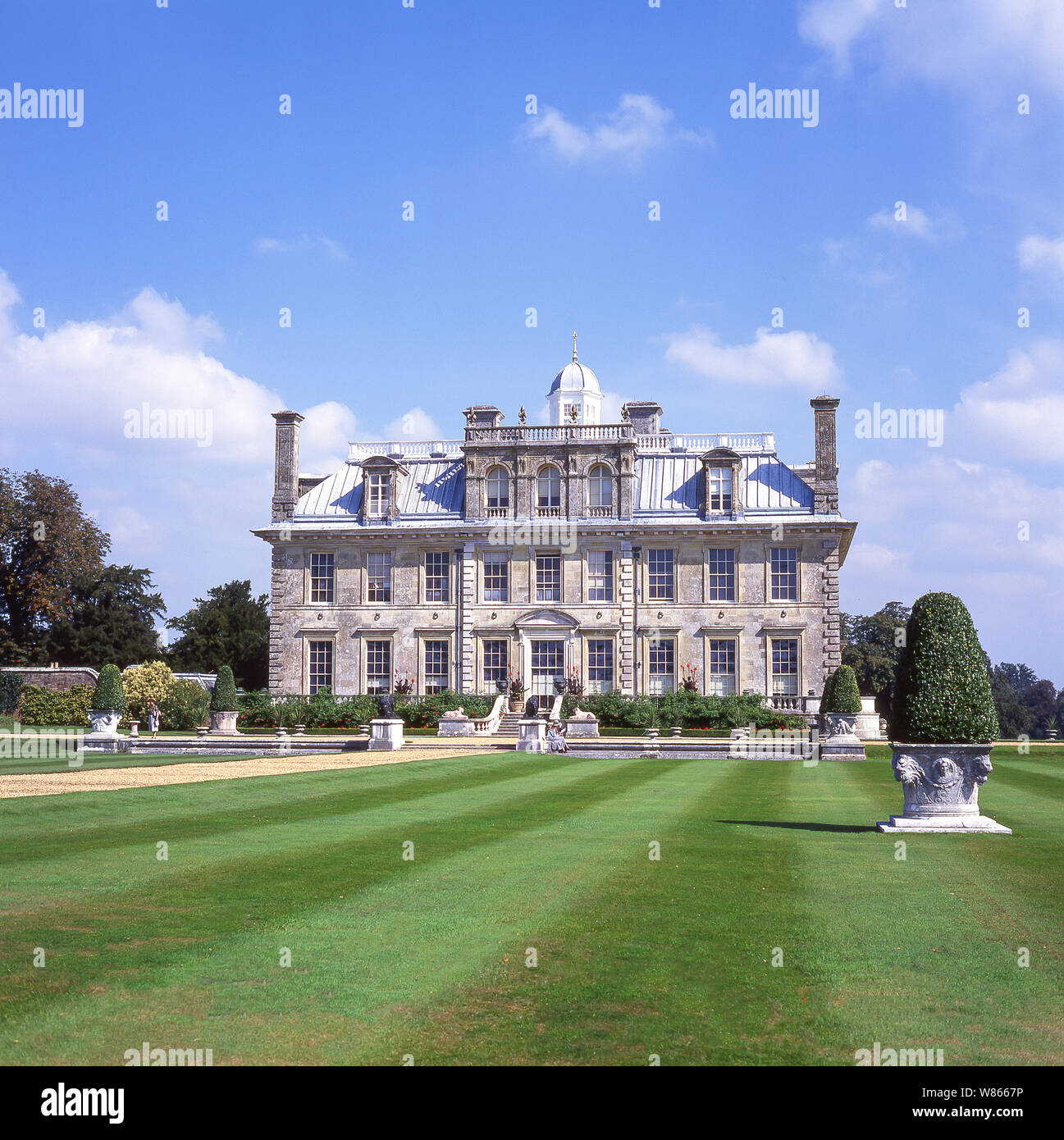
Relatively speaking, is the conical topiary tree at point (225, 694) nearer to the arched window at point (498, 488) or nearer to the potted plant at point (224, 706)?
the potted plant at point (224, 706)

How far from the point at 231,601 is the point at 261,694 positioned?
1864cm

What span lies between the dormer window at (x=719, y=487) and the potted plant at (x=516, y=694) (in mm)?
12488

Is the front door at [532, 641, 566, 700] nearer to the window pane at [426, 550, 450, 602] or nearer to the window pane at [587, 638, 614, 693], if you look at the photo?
the window pane at [587, 638, 614, 693]

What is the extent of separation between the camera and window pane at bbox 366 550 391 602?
5566 centimetres

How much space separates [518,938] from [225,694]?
3874 centimetres

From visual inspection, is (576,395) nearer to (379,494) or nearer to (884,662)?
(379,494)

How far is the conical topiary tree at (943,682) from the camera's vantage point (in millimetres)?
15109

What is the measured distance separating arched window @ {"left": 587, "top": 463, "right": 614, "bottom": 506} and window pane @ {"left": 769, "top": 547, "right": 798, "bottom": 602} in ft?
26.9

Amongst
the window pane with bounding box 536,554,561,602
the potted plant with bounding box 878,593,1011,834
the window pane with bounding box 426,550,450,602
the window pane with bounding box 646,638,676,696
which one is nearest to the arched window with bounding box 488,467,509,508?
the window pane with bounding box 536,554,561,602

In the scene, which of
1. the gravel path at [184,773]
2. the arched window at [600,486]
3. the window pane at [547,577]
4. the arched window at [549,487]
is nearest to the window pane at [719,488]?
the arched window at [600,486]

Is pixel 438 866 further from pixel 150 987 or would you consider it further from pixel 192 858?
pixel 150 987

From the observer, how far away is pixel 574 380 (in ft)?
218

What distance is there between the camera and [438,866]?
1152 centimetres

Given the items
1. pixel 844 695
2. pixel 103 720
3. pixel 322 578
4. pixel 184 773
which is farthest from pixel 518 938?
pixel 322 578
